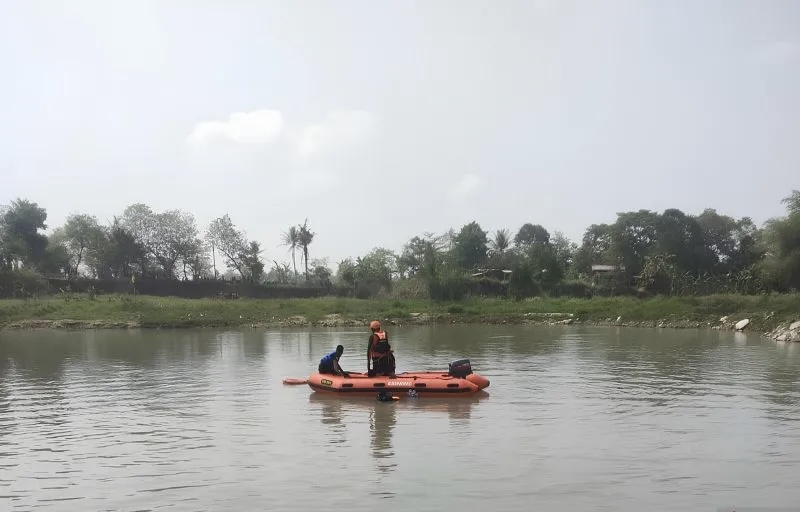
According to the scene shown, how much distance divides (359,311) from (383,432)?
103 feet

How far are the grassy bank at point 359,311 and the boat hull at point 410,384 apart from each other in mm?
24915

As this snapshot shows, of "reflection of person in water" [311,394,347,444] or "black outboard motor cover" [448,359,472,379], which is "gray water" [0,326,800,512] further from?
"black outboard motor cover" [448,359,472,379]

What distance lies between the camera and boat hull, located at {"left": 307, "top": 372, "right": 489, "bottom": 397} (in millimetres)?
15352

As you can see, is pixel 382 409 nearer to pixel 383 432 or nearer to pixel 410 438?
pixel 383 432

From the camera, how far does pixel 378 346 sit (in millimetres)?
16328

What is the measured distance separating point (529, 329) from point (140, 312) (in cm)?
2268

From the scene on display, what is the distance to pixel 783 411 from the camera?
13.5 meters

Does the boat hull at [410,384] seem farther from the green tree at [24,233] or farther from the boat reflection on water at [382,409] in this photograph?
the green tree at [24,233]

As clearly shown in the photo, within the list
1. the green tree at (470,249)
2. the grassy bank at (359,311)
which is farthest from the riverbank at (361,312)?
the green tree at (470,249)

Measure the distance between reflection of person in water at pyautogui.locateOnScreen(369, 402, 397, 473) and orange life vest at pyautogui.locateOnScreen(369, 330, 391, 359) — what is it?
154 centimetres

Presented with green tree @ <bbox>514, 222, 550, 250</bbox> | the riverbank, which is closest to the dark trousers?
the riverbank

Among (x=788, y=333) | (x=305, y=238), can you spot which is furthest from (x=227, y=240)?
(x=788, y=333)

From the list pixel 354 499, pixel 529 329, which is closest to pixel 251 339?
pixel 529 329

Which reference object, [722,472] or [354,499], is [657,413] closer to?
[722,472]
